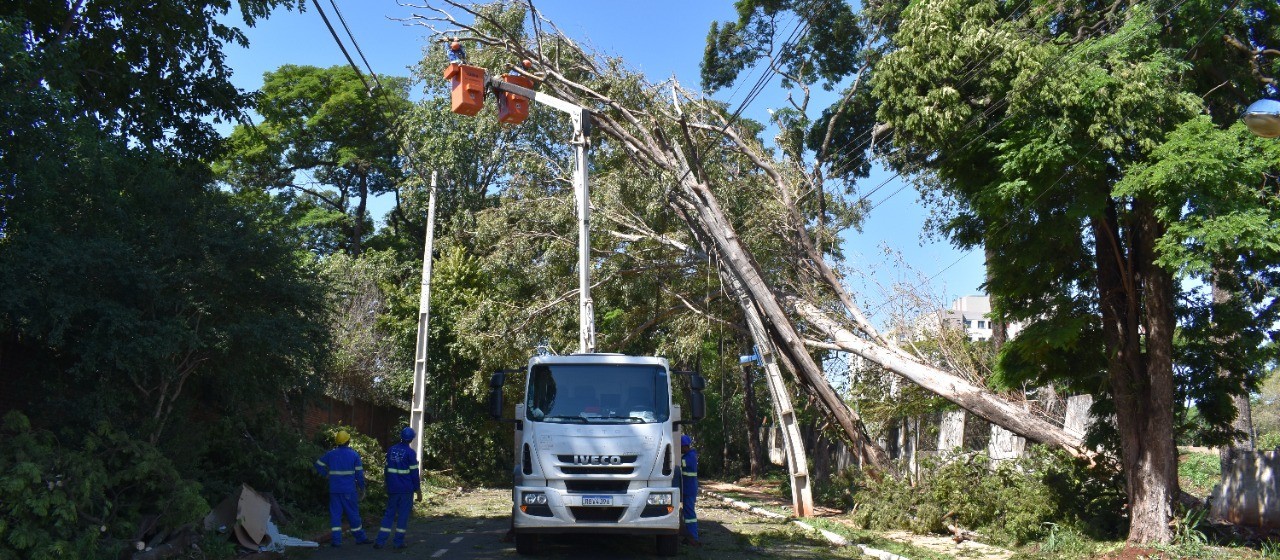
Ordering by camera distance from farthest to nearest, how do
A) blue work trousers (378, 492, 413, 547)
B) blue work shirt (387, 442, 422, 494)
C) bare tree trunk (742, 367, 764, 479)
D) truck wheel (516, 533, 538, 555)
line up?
bare tree trunk (742, 367, 764, 479) → blue work shirt (387, 442, 422, 494) → blue work trousers (378, 492, 413, 547) → truck wheel (516, 533, 538, 555)

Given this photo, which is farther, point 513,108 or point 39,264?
point 513,108

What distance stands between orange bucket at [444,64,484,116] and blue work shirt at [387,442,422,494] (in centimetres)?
541

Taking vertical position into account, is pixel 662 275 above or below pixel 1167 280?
above

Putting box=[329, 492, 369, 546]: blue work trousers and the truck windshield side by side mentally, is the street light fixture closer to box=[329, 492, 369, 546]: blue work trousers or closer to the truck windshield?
the truck windshield

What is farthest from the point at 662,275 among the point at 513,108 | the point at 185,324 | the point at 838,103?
the point at 185,324

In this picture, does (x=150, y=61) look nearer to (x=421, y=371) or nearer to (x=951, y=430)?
(x=421, y=371)

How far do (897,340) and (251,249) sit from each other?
12.6 m

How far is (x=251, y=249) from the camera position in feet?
38.6

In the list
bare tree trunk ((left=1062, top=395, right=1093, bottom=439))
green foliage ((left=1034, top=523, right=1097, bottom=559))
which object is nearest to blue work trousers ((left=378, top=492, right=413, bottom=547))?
green foliage ((left=1034, top=523, right=1097, bottom=559))

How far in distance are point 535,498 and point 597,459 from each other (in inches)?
33.8

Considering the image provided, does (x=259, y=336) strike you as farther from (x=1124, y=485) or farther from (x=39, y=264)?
(x=1124, y=485)

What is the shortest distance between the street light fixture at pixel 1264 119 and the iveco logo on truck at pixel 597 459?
7.22 metres

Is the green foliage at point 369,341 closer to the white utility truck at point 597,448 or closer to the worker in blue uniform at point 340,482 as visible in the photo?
the worker in blue uniform at point 340,482

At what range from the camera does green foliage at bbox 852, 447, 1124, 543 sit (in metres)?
13.6
